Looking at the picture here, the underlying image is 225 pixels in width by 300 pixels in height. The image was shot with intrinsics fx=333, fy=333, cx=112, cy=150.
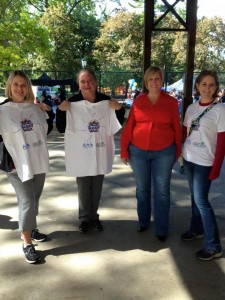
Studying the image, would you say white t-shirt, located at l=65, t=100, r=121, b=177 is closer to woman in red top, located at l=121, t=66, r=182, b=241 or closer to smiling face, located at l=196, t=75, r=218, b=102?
woman in red top, located at l=121, t=66, r=182, b=241

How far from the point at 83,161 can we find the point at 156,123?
84cm

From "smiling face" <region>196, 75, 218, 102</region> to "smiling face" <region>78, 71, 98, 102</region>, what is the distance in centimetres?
102

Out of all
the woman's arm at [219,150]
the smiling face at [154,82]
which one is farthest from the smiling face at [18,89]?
the woman's arm at [219,150]

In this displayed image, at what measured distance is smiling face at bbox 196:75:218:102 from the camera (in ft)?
9.63

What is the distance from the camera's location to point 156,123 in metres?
3.13

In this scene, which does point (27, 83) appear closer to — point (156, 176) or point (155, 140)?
point (155, 140)

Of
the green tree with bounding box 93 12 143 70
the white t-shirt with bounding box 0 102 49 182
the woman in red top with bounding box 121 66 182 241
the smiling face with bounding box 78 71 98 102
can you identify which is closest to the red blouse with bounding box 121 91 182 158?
the woman in red top with bounding box 121 66 182 241

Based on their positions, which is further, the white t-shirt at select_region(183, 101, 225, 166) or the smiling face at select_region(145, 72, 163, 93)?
the smiling face at select_region(145, 72, 163, 93)

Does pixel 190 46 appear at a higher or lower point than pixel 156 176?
higher

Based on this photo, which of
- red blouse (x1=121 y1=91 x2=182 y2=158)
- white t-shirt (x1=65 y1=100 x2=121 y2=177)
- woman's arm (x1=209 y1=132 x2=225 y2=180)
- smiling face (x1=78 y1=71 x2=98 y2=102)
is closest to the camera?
woman's arm (x1=209 y1=132 x2=225 y2=180)

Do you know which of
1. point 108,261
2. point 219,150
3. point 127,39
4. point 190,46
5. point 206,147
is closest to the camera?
point 219,150

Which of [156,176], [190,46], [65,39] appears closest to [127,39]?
[65,39]

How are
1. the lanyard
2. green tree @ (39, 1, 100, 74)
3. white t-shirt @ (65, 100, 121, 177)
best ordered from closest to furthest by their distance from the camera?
1. the lanyard
2. white t-shirt @ (65, 100, 121, 177)
3. green tree @ (39, 1, 100, 74)

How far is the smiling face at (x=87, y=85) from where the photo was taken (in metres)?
3.23
